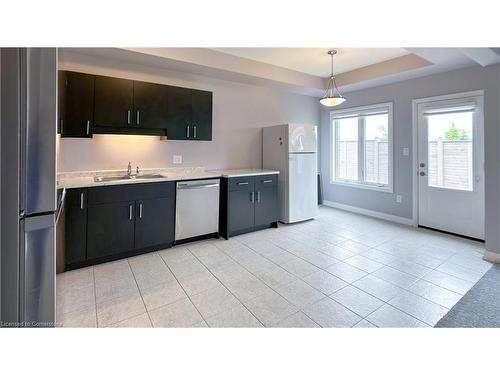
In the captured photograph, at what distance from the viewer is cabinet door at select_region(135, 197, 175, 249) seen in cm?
289

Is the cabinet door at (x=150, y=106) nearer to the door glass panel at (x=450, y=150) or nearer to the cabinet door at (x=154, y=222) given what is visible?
the cabinet door at (x=154, y=222)

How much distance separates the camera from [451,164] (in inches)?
144

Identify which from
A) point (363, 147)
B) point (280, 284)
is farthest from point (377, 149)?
point (280, 284)

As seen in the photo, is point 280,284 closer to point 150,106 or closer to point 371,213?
point 150,106

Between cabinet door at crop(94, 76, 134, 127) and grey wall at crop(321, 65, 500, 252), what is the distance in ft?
13.5

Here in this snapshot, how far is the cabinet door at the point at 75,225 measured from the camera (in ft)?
8.05

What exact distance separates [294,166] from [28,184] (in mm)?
3562


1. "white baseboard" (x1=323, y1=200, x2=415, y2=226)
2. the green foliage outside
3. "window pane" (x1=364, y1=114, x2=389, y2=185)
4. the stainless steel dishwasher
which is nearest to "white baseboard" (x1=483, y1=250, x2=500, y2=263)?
"white baseboard" (x1=323, y1=200, x2=415, y2=226)

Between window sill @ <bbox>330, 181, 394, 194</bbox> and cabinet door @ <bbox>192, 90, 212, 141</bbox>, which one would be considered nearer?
cabinet door @ <bbox>192, 90, 212, 141</bbox>

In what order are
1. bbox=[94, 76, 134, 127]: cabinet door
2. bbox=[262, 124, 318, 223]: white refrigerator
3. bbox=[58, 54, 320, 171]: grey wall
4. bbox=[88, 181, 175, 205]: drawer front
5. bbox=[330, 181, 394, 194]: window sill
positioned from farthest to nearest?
bbox=[330, 181, 394, 194]: window sill, bbox=[262, 124, 318, 223]: white refrigerator, bbox=[58, 54, 320, 171]: grey wall, bbox=[94, 76, 134, 127]: cabinet door, bbox=[88, 181, 175, 205]: drawer front

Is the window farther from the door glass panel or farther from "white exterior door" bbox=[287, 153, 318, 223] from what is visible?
"white exterior door" bbox=[287, 153, 318, 223]

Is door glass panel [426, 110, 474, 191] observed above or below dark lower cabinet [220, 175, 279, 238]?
above

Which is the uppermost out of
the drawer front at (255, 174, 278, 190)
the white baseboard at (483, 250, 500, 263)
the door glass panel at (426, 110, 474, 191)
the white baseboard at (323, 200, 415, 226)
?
the door glass panel at (426, 110, 474, 191)

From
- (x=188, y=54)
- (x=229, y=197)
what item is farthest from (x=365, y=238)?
(x=188, y=54)
